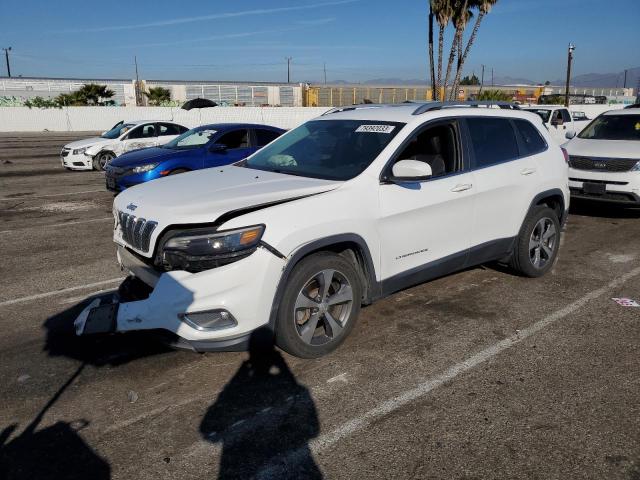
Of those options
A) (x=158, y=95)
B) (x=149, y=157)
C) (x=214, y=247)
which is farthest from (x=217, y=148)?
(x=158, y=95)

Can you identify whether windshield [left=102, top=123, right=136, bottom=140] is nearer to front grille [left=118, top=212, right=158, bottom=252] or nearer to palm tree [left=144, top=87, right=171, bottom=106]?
front grille [left=118, top=212, right=158, bottom=252]

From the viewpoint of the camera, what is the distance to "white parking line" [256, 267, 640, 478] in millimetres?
2852

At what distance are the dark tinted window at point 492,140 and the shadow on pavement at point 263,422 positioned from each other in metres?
2.66

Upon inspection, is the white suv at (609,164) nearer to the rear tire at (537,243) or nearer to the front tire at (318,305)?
the rear tire at (537,243)

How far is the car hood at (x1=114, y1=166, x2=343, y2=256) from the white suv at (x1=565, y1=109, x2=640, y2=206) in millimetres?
6165

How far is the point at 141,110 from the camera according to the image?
1401 inches

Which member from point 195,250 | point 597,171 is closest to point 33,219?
point 195,250

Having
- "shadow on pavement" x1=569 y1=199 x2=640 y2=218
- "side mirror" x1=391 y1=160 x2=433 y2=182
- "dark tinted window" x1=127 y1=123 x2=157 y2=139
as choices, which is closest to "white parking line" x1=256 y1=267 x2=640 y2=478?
"side mirror" x1=391 y1=160 x2=433 y2=182

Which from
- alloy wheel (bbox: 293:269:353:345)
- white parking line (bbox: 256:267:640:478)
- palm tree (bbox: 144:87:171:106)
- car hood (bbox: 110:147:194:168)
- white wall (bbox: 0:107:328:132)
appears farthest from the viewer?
palm tree (bbox: 144:87:171:106)

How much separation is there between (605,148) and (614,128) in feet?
4.26

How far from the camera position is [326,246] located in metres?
3.80

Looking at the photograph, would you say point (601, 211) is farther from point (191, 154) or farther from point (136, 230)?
point (136, 230)

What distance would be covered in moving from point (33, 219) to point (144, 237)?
21.4 ft

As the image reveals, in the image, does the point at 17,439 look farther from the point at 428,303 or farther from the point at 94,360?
the point at 428,303
